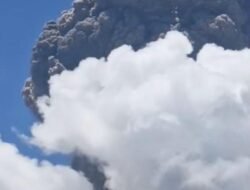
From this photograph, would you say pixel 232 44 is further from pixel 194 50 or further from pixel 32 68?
pixel 32 68

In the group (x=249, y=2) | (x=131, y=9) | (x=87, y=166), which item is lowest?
(x=87, y=166)

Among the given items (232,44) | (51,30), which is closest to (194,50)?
(232,44)

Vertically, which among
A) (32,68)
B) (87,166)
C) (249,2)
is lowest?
(87,166)

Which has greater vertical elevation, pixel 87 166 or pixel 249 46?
pixel 249 46

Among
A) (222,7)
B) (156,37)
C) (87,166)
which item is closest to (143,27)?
(156,37)

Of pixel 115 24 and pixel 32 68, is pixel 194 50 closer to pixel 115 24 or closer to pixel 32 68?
pixel 115 24
